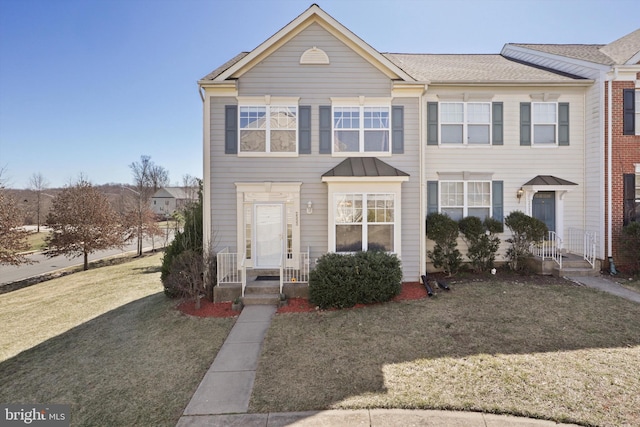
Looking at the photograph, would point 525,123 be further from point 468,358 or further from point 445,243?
point 468,358

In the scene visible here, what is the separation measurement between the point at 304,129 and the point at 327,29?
11.0 ft

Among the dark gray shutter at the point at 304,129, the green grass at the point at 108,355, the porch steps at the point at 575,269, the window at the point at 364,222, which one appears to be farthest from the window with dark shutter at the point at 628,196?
the green grass at the point at 108,355

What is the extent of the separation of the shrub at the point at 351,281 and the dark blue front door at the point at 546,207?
7328 millimetres

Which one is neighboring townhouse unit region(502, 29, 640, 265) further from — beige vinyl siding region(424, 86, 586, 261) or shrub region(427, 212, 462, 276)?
shrub region(427, 212, 462, 276)

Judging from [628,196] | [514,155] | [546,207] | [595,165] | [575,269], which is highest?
[514,155]

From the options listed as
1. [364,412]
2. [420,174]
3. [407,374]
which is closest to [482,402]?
[407,374]

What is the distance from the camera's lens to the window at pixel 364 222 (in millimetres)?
9219

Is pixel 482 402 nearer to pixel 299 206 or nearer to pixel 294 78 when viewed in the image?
pixel 299 206

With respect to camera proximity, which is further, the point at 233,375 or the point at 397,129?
the point at 397,129

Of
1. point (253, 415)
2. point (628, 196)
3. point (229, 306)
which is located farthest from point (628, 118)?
point (229, 306)

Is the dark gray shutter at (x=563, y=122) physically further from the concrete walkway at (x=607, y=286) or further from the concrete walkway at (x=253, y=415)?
the concrete walkway at (x=253, y=415)

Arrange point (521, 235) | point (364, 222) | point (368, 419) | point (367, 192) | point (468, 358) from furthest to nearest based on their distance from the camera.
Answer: point (521, 235), point (364, 222), point (367, 192), point (468, 358), point (368, 419)

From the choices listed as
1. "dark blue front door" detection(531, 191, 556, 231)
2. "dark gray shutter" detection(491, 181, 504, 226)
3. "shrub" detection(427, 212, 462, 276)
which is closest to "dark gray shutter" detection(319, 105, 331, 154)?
"shrub" detection(427, 212, 462, 276)

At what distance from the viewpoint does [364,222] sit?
923 cm
